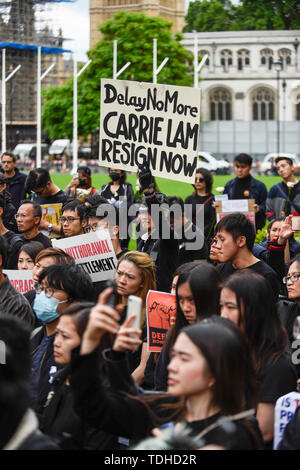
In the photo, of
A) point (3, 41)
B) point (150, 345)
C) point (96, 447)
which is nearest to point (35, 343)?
point (150, 345)

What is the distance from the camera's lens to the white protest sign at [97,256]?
5535 millimetres

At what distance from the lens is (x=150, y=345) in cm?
437

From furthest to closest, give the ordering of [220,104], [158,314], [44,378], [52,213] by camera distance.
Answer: [220,104]
[52,213]
[158,314]
[44,378]

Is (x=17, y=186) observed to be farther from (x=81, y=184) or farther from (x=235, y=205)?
(x=235, y=205)

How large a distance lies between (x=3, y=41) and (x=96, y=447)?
50.4 metres

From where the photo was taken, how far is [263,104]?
73.2 m

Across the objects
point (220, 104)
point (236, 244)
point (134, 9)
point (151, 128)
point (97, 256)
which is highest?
point (134, 9)

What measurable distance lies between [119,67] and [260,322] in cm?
4625

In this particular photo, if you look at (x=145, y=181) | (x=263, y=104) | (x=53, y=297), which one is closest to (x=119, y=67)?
(x=263, y=104)

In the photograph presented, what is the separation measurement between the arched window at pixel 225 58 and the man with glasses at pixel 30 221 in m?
69.6

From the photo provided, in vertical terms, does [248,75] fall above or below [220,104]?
above

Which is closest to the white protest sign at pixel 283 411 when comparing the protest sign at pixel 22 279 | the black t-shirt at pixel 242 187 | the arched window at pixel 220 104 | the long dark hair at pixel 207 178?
the protest sign at pixel 22 279
